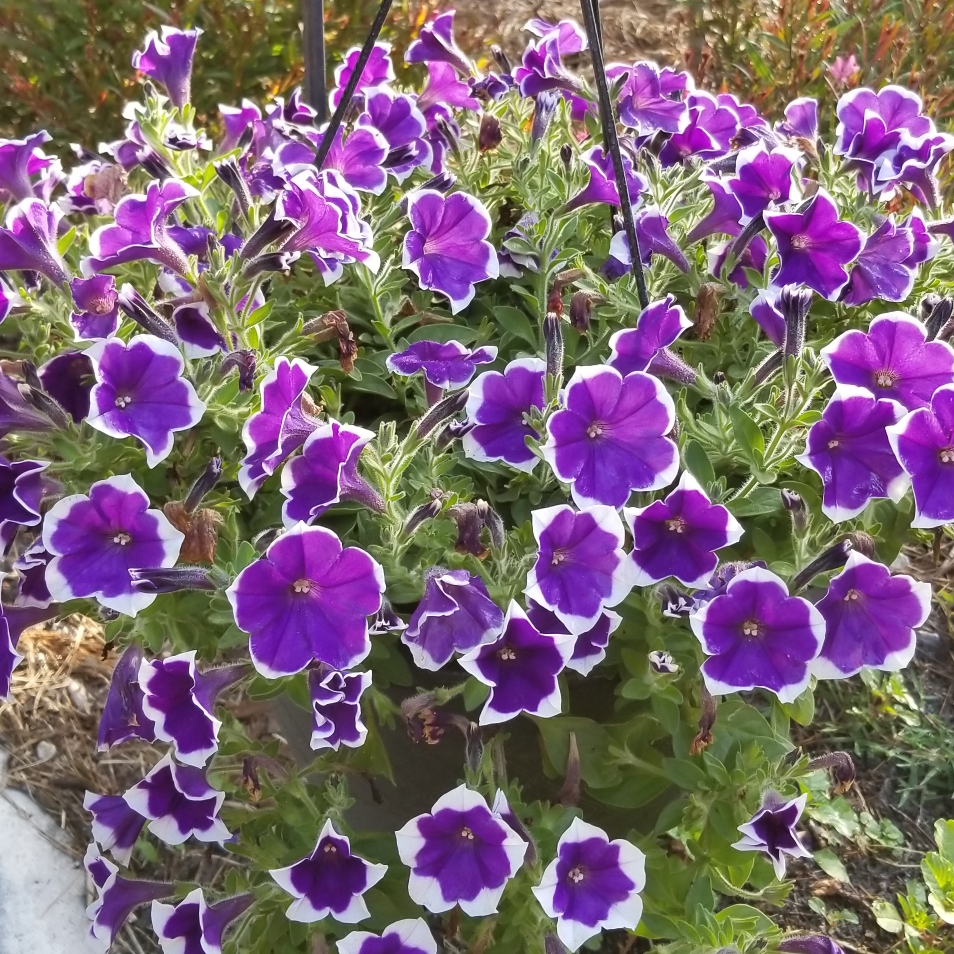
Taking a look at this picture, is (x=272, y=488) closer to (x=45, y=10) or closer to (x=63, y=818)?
(x=63, y=818)

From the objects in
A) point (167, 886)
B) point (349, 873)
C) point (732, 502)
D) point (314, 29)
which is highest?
point (314, 29)

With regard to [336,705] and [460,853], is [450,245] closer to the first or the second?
[336,705]

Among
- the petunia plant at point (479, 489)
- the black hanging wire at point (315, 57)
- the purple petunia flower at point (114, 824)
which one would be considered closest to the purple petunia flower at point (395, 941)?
the petunia plant at point (479, 489)

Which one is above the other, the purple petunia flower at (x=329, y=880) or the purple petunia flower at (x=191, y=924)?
the purple petunia flower at (x=329, y=880)

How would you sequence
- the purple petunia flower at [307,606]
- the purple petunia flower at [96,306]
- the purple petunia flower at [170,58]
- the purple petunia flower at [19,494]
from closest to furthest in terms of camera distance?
1. the purple petunia flower at [307,606]
2. the purple petunia flower at [19,494]
3. the purple petunia flower at [96,306]
4. the purple petunia flower at [170,58]

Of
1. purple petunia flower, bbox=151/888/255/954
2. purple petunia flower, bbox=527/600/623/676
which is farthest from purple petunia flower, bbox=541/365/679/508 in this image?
purple petunia flower, bbox=151/888/255/954

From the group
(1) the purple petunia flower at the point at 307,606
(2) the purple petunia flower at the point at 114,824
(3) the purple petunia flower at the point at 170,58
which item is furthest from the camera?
(3) the purple petunia flower at the point at 170,58

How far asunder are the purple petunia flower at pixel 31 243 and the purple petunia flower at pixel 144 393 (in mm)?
230

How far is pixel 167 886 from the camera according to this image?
4.12ft

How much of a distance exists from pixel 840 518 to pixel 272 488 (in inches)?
27.6

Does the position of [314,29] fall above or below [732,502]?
above

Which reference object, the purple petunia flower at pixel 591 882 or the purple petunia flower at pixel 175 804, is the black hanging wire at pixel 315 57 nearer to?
the purple petunia flower at pixel 175 804

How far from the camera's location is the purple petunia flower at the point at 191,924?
113cm

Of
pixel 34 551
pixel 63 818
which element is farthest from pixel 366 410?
pixel 63 818
